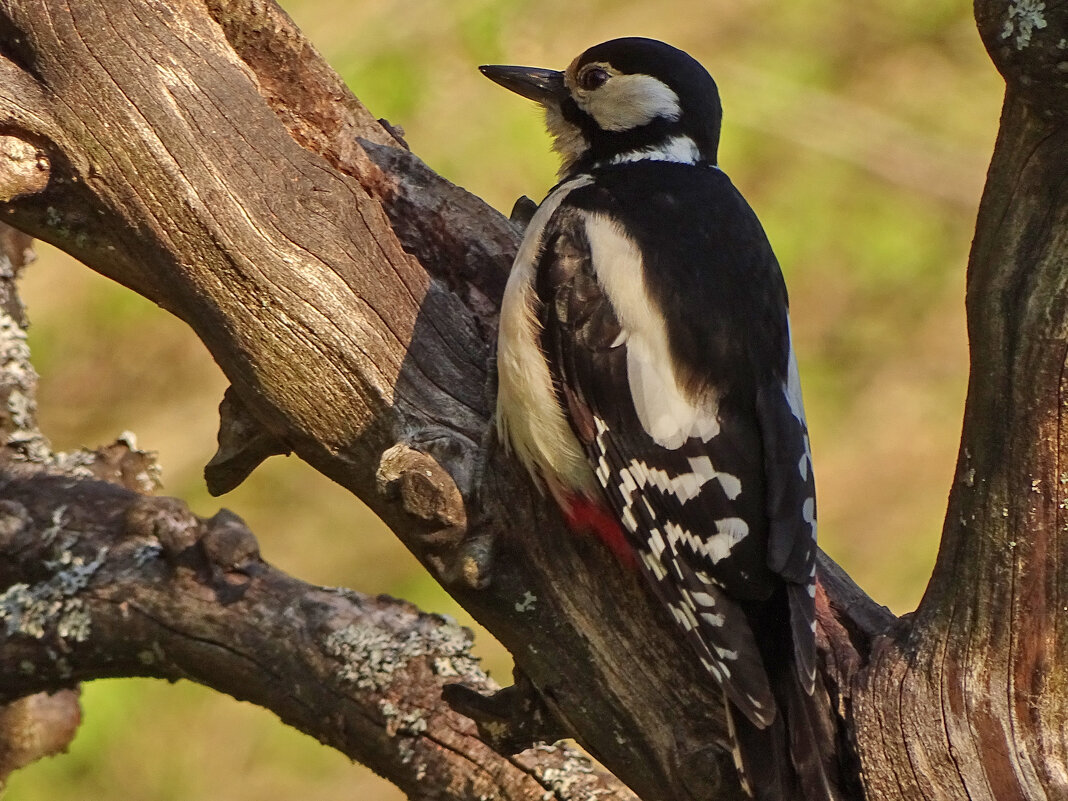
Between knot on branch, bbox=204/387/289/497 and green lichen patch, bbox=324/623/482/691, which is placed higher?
knot on branch, bbox=204/387/289/497

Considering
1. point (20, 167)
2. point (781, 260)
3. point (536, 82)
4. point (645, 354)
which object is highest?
point (781, 260)

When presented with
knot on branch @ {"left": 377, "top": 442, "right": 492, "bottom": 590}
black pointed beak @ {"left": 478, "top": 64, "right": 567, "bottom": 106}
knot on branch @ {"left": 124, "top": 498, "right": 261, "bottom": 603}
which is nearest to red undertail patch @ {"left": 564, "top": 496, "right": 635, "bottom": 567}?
knot on branch @ {"left": 377, "top": 442, "right": 492, "bottom": 590}

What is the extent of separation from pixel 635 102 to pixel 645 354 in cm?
84

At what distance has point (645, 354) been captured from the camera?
100 inches

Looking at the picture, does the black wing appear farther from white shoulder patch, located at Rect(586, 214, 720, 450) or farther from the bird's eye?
the bird's eye

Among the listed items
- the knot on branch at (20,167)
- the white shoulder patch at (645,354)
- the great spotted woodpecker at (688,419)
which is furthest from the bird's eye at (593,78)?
the knot on branch at (20,167)

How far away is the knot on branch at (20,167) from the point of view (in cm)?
234

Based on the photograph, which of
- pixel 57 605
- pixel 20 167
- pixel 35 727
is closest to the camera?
pixel 20 167

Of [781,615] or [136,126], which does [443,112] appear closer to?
[136,126]

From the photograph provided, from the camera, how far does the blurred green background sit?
462 centimetres

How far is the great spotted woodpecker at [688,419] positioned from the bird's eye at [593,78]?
0.33 meters

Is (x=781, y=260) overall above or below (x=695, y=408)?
above

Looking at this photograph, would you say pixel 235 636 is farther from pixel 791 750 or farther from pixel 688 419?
pixel 791 750

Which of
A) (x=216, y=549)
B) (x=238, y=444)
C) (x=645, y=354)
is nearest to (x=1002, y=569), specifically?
(x=645, y=354)
